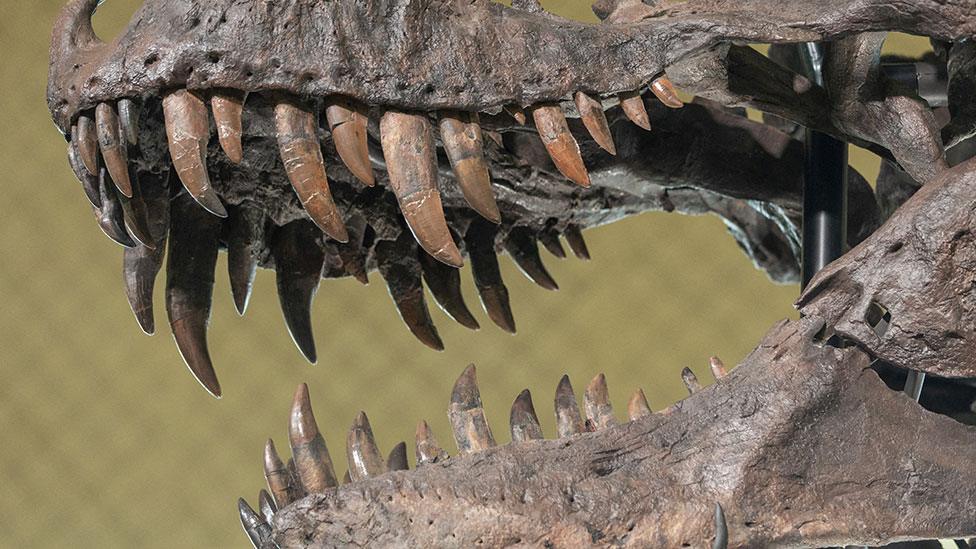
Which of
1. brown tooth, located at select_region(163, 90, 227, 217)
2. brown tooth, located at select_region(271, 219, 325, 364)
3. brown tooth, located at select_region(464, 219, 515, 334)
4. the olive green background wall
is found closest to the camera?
brown tooth, located at select_region(163, 90, 227, 217)

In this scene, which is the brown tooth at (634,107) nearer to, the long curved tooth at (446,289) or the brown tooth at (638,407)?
the brown tooth at (638,407)

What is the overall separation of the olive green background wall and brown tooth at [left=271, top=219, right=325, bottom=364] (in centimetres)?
154

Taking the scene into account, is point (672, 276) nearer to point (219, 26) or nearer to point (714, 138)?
point (714, 138)

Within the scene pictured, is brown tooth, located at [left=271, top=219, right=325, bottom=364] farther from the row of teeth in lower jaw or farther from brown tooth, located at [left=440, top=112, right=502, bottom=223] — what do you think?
brown tooth, located at [left=440, top=112, right=502, bottom=223]

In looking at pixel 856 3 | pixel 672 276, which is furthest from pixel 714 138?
pixel 672 276

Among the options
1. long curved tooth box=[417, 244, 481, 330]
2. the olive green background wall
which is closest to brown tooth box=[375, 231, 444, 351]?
long curved tooth box=[417, 244, 481, 330]

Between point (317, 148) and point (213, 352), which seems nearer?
point (317, 148)

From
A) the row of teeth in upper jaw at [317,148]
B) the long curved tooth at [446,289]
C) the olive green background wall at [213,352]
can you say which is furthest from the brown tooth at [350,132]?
the olive green background wall at [213,352]

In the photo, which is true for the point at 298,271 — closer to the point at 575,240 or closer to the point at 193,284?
the point at 193,284

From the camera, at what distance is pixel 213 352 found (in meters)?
3.02

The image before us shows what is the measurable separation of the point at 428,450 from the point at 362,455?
0.07 metres

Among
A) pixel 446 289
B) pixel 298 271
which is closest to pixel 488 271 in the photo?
pixel 446 289

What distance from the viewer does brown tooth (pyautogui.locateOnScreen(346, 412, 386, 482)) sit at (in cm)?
108

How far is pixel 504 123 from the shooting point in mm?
1083
